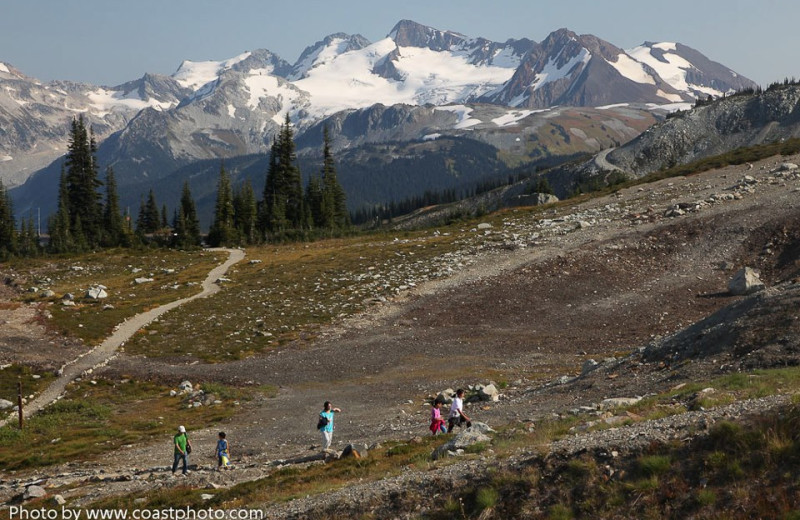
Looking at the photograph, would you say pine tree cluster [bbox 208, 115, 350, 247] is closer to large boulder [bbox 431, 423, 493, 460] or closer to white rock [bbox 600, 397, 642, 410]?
white rock [bbox 600, 397, 642, 410]

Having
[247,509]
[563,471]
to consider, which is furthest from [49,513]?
[563,471]

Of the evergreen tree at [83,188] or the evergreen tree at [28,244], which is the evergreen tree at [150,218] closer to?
the evergreen tree at [83,188]

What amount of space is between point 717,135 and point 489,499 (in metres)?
157

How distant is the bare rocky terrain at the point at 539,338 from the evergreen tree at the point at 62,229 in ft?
150

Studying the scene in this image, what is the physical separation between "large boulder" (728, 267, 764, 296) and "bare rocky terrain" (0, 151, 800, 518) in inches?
35.2

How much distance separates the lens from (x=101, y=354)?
43906 millimetres

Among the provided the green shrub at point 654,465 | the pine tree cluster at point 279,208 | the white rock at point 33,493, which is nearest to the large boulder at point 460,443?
the green shrub at point 654,465

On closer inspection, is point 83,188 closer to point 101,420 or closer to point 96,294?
point 96,294

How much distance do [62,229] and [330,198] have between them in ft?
130

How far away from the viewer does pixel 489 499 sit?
1577 cm

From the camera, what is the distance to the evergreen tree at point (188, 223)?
100438 millimetres

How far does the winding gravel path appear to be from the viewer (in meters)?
35.5

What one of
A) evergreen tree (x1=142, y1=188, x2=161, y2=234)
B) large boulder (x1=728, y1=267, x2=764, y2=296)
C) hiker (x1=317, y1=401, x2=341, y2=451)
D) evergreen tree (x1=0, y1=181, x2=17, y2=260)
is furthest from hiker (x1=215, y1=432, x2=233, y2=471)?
evergreen tree (x1=142, y1=188, x2=161, y2=234)

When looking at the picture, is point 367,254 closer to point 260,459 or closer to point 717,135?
point 260,459
